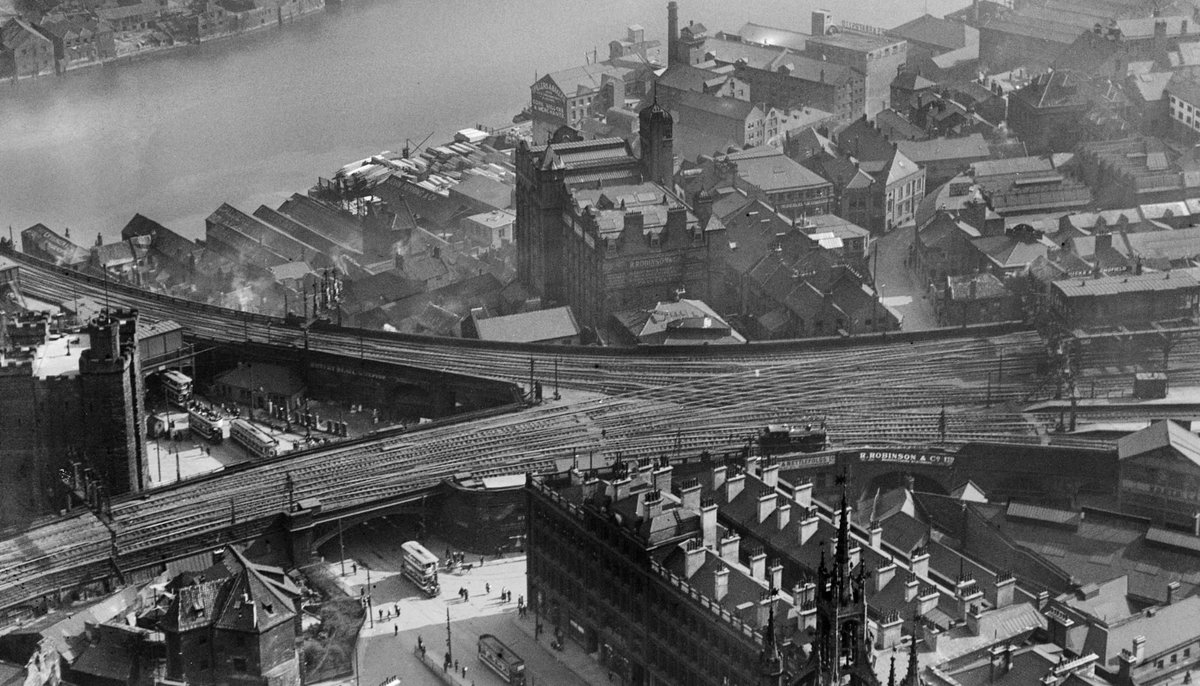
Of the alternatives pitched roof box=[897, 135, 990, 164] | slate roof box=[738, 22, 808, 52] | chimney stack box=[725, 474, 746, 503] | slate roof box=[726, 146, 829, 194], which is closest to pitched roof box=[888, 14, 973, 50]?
slate roof box=[738, 22, 808, 52]

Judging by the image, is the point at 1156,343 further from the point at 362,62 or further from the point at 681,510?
the point at 362,62

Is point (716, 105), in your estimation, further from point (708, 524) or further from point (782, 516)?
point (708, 524)

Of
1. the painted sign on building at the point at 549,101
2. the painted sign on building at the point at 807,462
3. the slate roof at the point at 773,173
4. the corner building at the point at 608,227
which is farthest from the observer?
the painted sign on building at the point at 549,101

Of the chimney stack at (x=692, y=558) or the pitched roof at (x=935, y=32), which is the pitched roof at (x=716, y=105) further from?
the chimney stack at (x=692, y=558)

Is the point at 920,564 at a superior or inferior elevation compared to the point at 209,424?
superior

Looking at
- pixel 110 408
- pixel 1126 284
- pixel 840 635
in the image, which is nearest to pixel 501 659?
pixel 110 408

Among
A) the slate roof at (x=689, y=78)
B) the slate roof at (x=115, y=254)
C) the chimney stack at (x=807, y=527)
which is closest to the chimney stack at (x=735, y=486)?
the chimney stack at (x=807, y=527)
